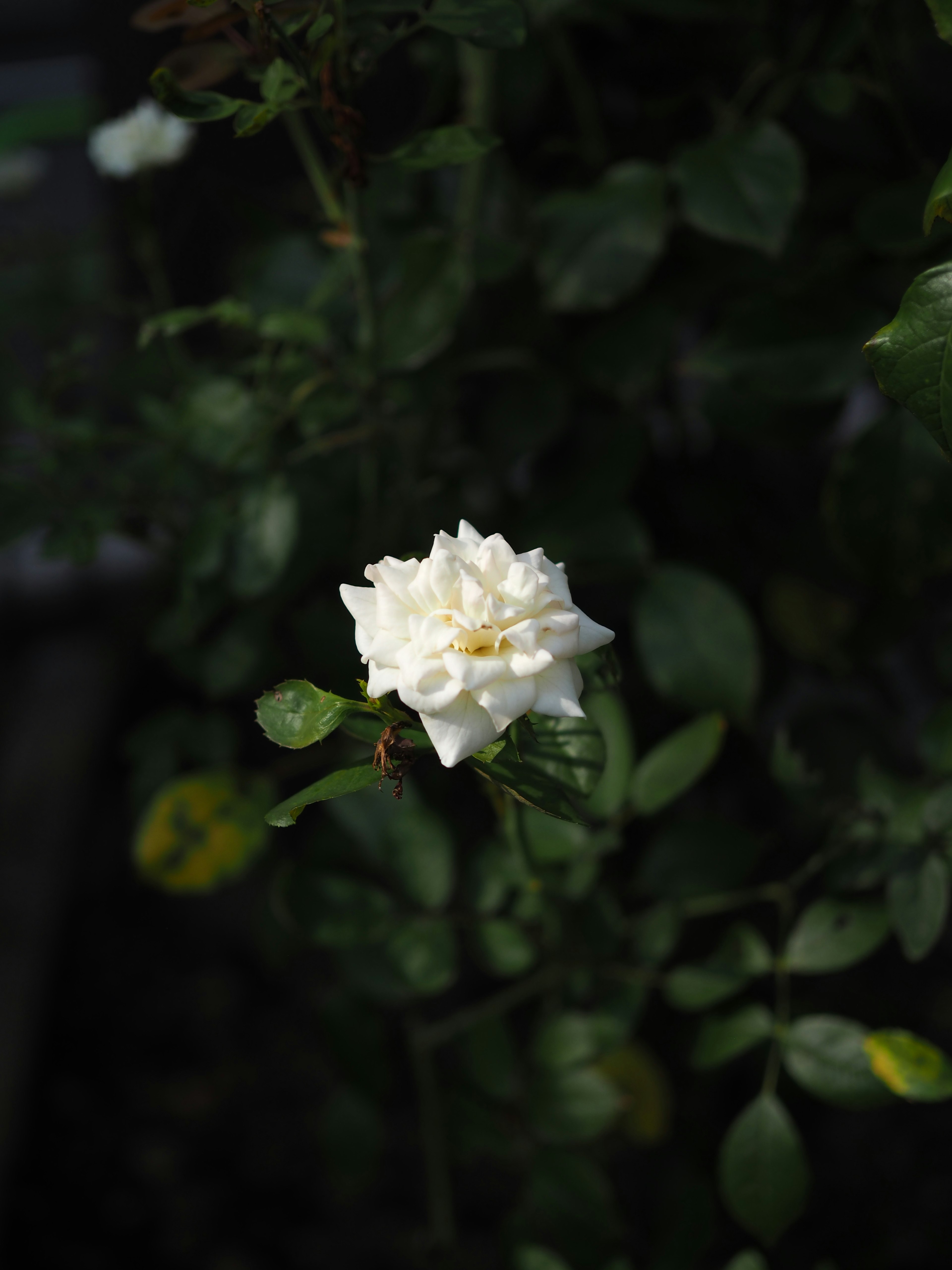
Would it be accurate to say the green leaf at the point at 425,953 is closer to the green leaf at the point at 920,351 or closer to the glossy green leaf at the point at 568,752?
the glossy green leaf at the point at 568,752

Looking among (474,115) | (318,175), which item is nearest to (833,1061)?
(318,175)

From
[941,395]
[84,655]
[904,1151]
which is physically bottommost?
[904,1151]

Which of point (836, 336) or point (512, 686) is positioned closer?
point (512, 686)

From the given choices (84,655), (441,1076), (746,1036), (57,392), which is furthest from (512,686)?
(84,655)

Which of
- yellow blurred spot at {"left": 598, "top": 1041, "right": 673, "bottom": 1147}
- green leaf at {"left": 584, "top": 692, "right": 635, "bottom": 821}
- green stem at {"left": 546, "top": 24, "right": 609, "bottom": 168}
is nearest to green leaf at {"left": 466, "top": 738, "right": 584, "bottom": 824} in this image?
green leaf at {"left": 584, "top": 692, "right": 635, "bottom": 821}

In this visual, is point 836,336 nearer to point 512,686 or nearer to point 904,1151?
point 512,686

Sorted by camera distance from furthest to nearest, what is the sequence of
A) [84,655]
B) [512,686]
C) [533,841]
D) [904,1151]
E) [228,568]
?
[84,655] → [904,1151] → [228,568] → [533,841] → [512,686]
